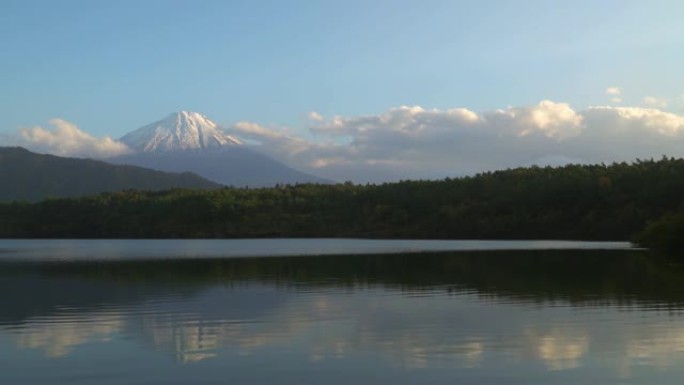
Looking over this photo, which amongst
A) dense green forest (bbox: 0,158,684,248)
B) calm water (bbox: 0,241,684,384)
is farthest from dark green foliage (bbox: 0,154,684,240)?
calm water (bbox: 0,241,684,384)

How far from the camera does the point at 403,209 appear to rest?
9662 cm

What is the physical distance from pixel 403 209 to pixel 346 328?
265 ft

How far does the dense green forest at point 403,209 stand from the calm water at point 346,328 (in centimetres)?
4414

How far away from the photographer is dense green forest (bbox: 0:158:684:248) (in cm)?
7519

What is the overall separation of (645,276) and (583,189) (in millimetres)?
51705

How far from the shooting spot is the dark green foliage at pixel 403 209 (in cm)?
7531

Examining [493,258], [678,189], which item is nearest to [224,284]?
[493,258]

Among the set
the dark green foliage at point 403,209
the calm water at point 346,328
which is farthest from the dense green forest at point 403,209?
the calm water at point 346,328

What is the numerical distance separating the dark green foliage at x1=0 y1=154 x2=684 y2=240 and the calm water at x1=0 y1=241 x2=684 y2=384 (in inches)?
1823

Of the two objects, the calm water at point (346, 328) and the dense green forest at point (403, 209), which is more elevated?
the dense green forest at point (403, 209)

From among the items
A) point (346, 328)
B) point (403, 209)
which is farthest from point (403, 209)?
point (346, 328)

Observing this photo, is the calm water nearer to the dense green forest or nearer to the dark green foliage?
the dense green forest

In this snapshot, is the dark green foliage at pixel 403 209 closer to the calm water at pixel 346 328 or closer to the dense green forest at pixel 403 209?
the dense green forest at pixel 403 209

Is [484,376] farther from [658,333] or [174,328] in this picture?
[174,328]
